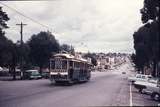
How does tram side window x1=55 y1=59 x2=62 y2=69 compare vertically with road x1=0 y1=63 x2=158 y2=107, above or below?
above

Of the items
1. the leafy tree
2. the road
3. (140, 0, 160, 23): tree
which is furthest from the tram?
the leafy tree

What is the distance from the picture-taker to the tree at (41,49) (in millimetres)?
87375

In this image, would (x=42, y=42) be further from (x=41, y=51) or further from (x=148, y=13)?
(x=148, y=13)

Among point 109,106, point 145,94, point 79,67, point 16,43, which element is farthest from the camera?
point 16,43

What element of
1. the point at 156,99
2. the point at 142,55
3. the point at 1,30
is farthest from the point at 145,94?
the point at 142,55

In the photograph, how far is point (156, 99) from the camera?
2888cm

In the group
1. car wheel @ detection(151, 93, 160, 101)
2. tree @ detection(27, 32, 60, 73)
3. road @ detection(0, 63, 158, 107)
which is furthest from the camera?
tree @ detection(27, 32, 60, 73)

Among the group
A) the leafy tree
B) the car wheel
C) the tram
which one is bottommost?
the car wheel

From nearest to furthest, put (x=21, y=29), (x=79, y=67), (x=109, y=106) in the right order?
(x=109, y=106) < (x=79, y=67) < (x=21, y=29)

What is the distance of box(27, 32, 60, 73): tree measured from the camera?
287ft

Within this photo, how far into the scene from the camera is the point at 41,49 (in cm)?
8731

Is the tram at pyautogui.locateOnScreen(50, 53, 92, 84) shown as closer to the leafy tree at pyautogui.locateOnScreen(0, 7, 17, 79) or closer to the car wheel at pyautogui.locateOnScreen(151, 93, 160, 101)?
the car wheel at pyautogui.locateOnScreen(151, 93, 160, 101)

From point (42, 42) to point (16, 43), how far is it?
31.6ft

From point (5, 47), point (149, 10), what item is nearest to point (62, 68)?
point (149, 10)
